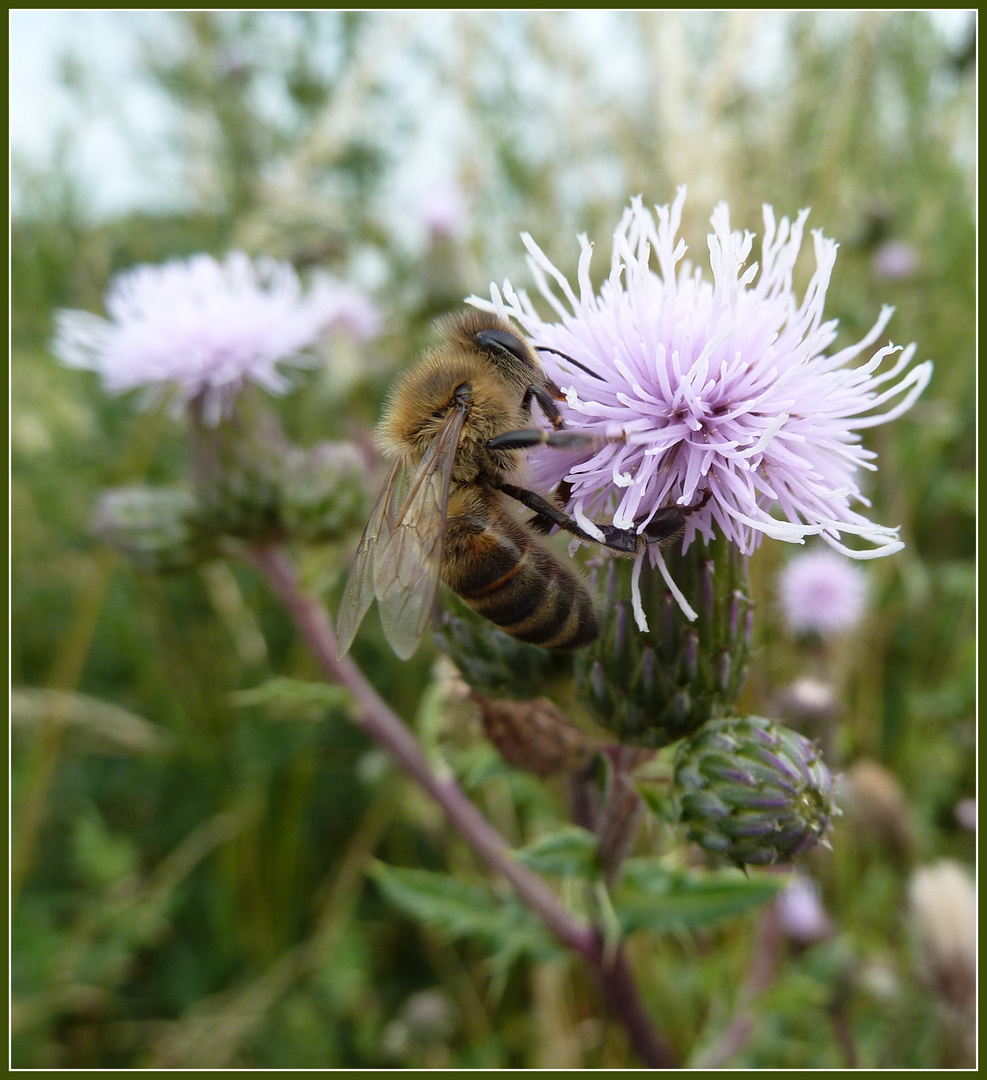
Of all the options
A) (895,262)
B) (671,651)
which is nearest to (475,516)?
(671,651)

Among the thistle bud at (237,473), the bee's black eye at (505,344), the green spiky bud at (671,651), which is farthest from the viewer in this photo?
the thistle bud at (237,473)

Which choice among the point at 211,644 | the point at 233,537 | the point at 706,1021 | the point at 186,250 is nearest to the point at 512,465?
the point at 233,537

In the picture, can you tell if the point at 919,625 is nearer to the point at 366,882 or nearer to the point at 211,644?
the point at 366,882

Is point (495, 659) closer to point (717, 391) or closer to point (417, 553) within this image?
point (417, 553)

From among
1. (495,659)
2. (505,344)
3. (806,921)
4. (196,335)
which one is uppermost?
(196,335)

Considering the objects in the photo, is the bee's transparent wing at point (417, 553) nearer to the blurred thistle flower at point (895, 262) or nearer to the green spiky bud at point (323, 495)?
the green spiky bud at point (323, 495)

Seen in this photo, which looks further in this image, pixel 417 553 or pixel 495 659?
pixel 495 659

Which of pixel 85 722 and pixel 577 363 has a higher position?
pixel 577 363

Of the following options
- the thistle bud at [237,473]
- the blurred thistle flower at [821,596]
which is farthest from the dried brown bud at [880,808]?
the thistle bud at [237,473]
